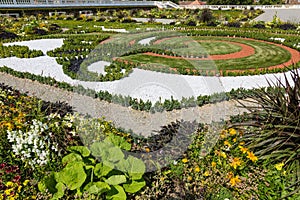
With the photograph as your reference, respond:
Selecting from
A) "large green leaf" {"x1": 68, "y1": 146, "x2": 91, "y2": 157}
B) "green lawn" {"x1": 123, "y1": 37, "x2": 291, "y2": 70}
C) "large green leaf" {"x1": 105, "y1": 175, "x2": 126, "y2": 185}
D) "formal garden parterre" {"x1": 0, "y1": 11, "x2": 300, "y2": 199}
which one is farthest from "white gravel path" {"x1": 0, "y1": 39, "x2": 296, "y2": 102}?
"large green leaf" {"x1": 105, "y1": 175, "x2": 126, "y2": 185}

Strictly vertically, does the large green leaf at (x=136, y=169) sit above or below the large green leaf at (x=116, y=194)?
above

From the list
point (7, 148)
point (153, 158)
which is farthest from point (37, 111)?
point (153, 158)

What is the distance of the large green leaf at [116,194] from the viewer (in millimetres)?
2773

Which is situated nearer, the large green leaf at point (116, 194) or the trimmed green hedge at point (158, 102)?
the large green leaf at point (116, 194)

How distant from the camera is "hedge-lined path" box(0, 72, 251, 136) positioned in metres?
5.10

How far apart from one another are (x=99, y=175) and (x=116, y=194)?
1.08 ft

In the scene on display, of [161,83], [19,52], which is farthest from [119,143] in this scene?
[19,52]

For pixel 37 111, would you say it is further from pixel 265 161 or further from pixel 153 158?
pixel 265 161

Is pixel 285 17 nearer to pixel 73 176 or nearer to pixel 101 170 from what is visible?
pixel 101 170

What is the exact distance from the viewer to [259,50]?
11.0 metres

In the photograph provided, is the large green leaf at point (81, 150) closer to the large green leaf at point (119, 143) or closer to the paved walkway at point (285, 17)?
the large green leaf at point (119, 143)

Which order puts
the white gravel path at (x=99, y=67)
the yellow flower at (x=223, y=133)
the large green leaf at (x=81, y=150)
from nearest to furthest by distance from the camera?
1. the large green leaf at (x=81, y=150)
2. the yellow flower at (x=223, y=133)
3. the white gravel path at (x=99, y=67)

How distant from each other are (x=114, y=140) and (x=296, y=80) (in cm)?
301

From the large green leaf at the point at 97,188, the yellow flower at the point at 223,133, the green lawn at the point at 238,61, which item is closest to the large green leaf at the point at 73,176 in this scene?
the large green leaf at the point at 97,188
